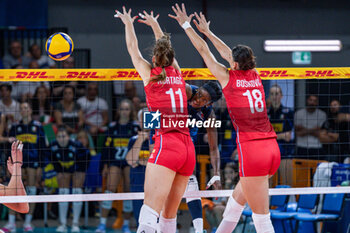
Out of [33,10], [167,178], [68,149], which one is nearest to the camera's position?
[167,178]

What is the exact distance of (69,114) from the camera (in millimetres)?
10625

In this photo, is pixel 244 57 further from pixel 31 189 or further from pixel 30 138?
pixel 31 189

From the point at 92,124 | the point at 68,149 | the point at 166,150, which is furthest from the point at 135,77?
the point at 92,124

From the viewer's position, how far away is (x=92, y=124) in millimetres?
10805

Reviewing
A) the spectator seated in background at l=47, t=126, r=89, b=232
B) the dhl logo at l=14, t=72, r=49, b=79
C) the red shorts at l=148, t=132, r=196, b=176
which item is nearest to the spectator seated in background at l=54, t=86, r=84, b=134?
the spectator seated in background at l=47, t=126, r=89, b=232

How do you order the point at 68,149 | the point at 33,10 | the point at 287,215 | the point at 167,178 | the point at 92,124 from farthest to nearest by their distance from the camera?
the point at 33,10
the point at 92,124
the point at 68,149
the point at 287,215
the point at 167,178

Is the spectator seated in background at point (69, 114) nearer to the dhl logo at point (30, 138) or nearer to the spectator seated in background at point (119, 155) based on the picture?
the spectator seated in background at point (119, 155)

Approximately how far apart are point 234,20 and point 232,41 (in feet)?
1.74

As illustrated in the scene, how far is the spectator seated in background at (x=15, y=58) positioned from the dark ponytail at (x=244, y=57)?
7525 mm

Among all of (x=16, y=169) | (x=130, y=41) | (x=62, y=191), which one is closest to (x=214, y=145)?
(x=130, y=41)

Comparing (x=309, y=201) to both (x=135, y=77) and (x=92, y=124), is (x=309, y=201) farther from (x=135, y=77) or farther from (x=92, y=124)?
(x=92, y=124)

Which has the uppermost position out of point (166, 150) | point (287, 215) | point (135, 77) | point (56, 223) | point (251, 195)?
point (135, 77)

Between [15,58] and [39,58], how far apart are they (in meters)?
0.62

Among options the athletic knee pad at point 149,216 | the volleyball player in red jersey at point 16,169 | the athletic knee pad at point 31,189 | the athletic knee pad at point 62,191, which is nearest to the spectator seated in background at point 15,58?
the athletic knee pad at point 62,191
